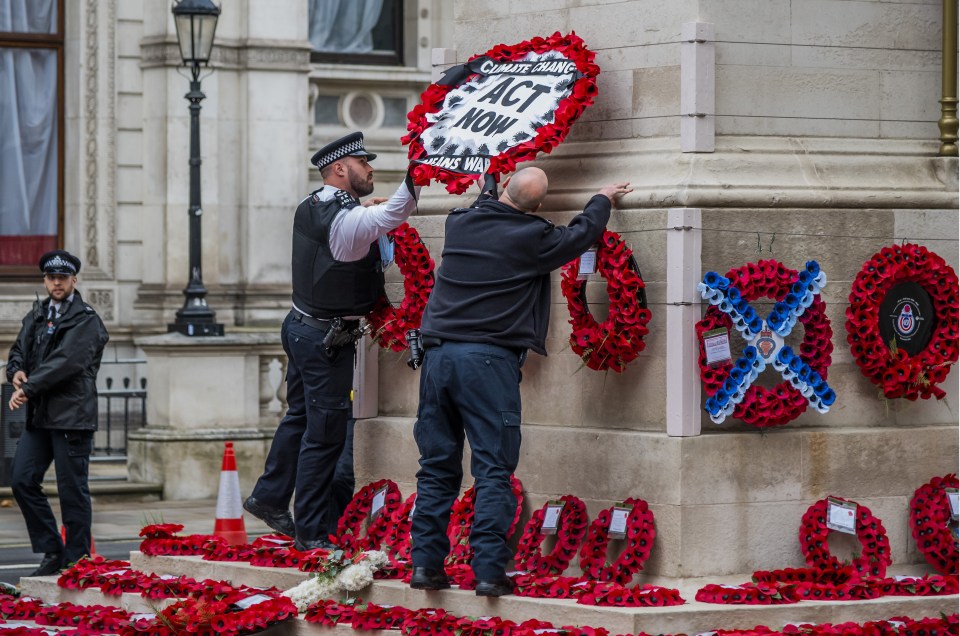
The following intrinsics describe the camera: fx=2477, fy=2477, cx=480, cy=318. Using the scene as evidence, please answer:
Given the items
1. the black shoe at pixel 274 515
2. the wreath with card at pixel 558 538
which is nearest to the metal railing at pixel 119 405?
the black shoe at pixel 274 515

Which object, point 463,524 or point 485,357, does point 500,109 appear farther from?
point 463,524

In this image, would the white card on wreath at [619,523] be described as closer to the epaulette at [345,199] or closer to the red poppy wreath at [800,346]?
the red poppy wreath at [800,346]

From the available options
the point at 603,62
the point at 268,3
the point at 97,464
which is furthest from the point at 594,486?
the point at 268,3

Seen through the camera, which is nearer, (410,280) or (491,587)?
(491,587)

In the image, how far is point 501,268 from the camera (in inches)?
436

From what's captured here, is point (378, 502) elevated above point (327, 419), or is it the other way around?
point (327, 419)

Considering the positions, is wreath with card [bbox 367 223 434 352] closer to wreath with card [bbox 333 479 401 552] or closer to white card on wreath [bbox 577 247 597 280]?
wreath with card [bbox 333 479 401 552]

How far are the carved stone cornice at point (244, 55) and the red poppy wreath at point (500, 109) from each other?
40.4ft

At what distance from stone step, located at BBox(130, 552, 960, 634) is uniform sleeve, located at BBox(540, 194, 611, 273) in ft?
4.97

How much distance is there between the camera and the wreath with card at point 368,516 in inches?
492

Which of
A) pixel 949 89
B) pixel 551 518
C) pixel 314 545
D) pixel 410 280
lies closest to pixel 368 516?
pixel 314 545

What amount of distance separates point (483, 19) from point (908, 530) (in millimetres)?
3400

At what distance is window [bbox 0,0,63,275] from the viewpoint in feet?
80.3

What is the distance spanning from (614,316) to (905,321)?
1566 millimetres
